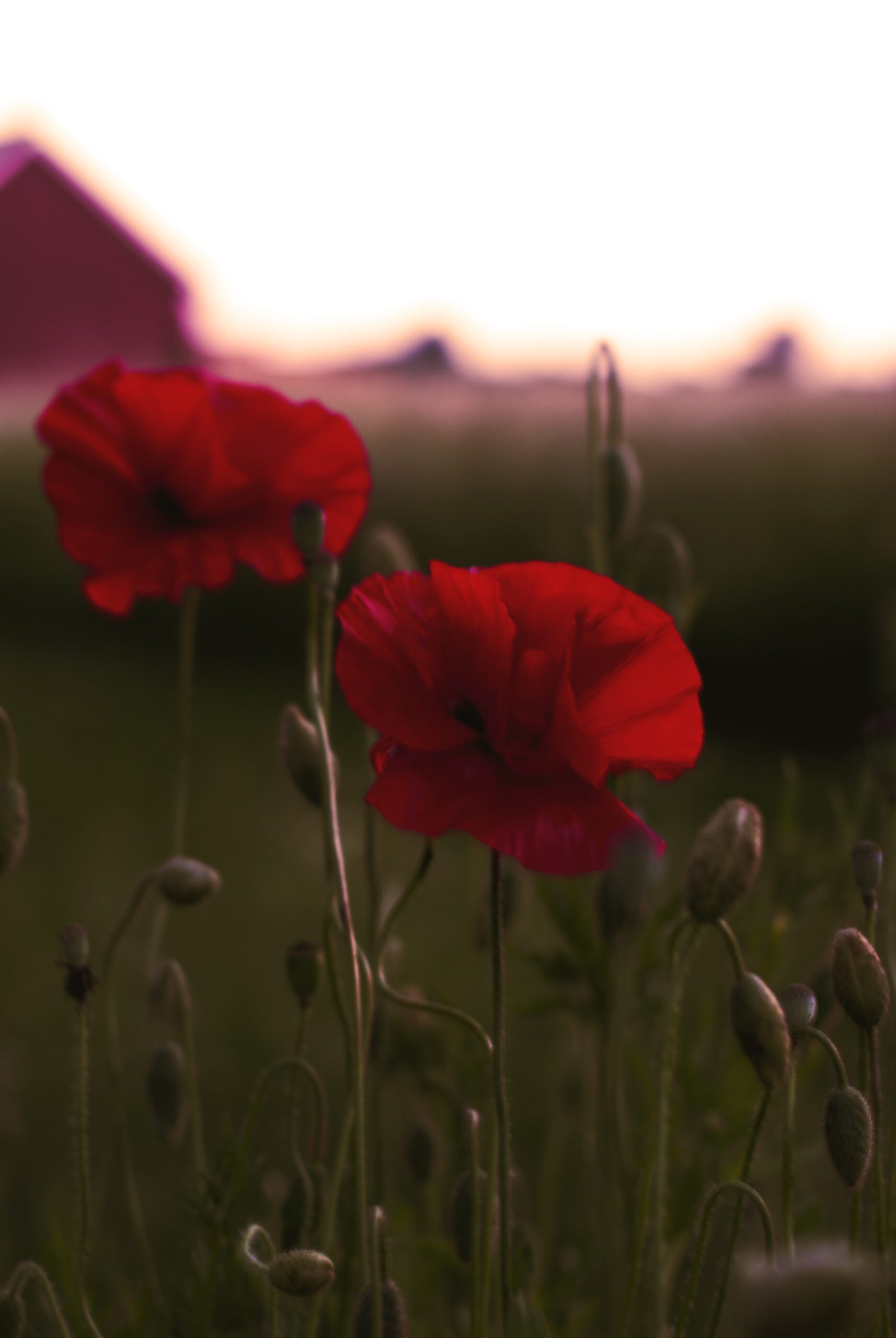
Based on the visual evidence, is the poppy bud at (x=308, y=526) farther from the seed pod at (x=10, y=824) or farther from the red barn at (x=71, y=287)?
the red barn at (x=71, y=287)

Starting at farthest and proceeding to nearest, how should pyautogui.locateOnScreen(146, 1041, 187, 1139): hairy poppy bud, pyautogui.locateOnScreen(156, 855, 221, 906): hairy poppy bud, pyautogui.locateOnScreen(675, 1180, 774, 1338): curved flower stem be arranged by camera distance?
pyautogui.locateOnScreen(146, 1041, 187, 1139): hairy poppy bud < pyautogui.locateOnScreen(156, 855, 221, 906): hairy poppy bud < pyautogui.locateOnScreen(675, 1180, 774, 1338): curved flower stem

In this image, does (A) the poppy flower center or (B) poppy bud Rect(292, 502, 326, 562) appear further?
(A) the poppy flower center

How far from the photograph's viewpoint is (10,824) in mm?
508

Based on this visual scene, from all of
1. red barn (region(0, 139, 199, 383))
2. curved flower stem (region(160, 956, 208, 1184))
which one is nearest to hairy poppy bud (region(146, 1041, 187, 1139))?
curved flower stem (region(160, 956, 208, 1184))

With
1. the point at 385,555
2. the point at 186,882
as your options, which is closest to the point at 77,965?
the point at 186,882

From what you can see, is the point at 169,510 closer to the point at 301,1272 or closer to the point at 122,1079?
the point at 122,1079

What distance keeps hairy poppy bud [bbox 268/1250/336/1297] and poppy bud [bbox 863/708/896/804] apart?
0.78 feet

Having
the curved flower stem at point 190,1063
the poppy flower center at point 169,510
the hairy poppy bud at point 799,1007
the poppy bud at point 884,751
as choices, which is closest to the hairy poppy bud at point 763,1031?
the hairy poppy bud at point 799,1007

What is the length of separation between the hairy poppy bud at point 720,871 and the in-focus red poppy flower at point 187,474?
0.76 feet

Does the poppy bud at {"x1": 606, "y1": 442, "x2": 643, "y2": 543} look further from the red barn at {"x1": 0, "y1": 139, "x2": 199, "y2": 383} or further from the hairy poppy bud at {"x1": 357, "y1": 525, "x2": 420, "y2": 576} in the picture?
the red barn at {"x1": 0, "y1": 139, "x2": 199, "y2": 383}

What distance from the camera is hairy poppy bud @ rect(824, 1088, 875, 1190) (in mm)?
379

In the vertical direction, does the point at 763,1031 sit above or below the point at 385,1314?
above

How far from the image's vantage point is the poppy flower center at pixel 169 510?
619mm

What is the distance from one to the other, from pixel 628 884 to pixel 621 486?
247 mm
